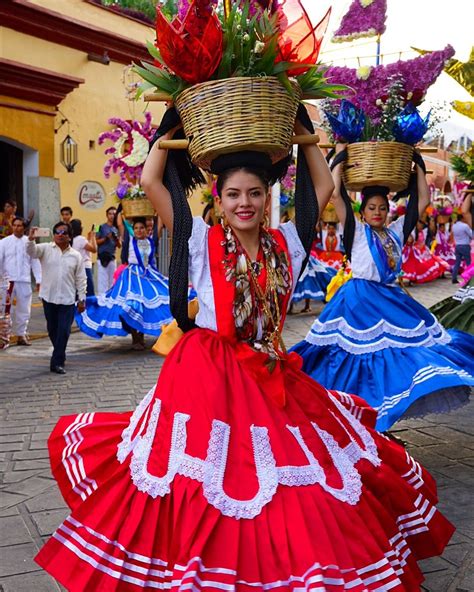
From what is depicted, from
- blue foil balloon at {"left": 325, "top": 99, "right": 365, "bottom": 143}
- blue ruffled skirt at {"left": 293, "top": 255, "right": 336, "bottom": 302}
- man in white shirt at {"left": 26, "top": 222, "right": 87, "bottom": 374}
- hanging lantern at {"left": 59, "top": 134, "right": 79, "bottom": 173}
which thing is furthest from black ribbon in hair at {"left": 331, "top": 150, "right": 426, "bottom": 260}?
hanging lantern at {"left": 59, "top": 134, "right": 79, "bottom": 173}

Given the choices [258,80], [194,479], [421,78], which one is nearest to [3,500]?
[194,479]

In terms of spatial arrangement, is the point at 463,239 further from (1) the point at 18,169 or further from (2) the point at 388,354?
(2) the point at 388,354

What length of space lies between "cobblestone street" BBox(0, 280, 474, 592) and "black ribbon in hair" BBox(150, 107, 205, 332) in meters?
1.44

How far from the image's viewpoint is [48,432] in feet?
18.8

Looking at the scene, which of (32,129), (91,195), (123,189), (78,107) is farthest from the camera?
(91,195)

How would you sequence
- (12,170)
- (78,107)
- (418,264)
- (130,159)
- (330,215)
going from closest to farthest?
(130,159), (330,215), (12,170), (78,107), (418,264)

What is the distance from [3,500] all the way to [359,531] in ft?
8.49

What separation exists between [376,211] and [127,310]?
491 centimetres

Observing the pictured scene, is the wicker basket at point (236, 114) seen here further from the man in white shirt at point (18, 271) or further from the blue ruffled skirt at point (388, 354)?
the man in white shirt at point (18, 271)

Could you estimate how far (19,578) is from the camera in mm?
3361

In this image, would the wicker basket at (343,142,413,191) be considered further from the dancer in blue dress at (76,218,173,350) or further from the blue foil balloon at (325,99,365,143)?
the dancer in blue dress at (76,218,173,350)

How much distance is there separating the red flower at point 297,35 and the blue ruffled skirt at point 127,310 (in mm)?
6671

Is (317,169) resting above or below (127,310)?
above

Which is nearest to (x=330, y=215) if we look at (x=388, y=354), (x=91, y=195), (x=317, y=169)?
(x=91, y=195)
